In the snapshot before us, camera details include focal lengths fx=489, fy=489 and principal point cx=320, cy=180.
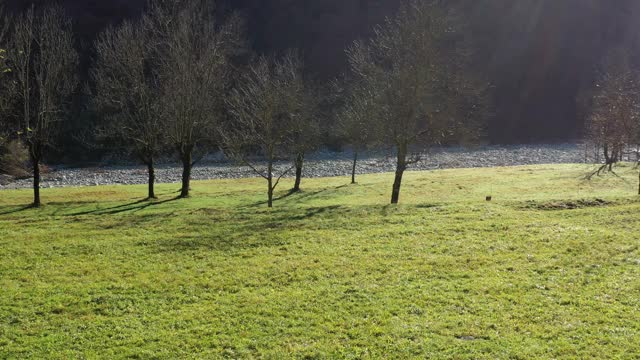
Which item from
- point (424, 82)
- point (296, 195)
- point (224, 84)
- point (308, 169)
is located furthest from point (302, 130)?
point (308, 169)

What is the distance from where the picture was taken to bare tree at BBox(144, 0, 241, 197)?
37.4 metres

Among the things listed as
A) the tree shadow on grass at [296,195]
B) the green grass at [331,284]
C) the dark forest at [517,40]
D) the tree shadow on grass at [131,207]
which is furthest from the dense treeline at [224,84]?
the dark forest at [517,40]

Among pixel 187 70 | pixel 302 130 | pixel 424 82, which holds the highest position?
pixel 187 70

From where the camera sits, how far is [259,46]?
469 ft

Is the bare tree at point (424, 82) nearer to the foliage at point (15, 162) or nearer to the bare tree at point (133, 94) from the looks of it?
the bare tree at point (133, 94)

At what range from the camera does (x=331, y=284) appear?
14.2m

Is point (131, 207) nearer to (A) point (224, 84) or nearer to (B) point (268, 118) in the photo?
(B) point (268, 118)

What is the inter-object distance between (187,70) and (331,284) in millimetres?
28059

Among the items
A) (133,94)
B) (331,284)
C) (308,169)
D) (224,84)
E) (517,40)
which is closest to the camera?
(331,284)

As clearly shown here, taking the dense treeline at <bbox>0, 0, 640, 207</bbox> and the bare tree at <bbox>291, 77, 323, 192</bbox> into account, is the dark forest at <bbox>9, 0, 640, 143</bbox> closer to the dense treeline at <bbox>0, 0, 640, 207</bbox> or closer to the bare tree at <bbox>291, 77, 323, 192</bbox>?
the bare tree at <bbox>291, 77, 323, 192</bbox>

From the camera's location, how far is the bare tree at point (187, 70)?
37.4 m

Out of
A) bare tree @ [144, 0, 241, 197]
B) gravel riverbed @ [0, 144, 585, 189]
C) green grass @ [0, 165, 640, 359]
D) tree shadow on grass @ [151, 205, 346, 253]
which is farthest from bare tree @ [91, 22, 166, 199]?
tree shadow on grass @ [151, 205, 346, 253]

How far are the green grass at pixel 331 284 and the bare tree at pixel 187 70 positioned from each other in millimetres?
13886

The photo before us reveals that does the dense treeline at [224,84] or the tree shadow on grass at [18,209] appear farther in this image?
the tree shadow on grass at [18,209]
